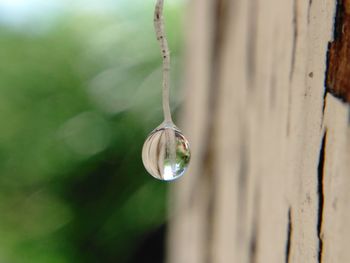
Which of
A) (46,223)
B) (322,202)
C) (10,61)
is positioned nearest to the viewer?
(322,202)

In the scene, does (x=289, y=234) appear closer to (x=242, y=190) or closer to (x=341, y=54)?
(x=341, y=54)

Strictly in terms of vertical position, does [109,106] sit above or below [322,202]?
above

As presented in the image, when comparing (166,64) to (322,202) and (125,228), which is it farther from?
(125,228)

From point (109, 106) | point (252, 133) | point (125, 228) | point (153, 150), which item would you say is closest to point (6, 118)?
point (109, 106)

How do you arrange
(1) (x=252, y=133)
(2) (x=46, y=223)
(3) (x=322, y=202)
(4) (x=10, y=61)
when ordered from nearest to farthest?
(3) (x=322, y=202) < (1) (x=252, y=133) < (2) (x=46, y=223) < (4) (x=10, y=61)

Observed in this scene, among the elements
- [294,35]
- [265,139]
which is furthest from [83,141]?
[294,35]

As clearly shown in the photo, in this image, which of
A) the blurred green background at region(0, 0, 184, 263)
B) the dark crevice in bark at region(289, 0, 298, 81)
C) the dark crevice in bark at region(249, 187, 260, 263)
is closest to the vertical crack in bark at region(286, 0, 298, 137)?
the dark crevice in bark at region(289, 0, 298, 81)
